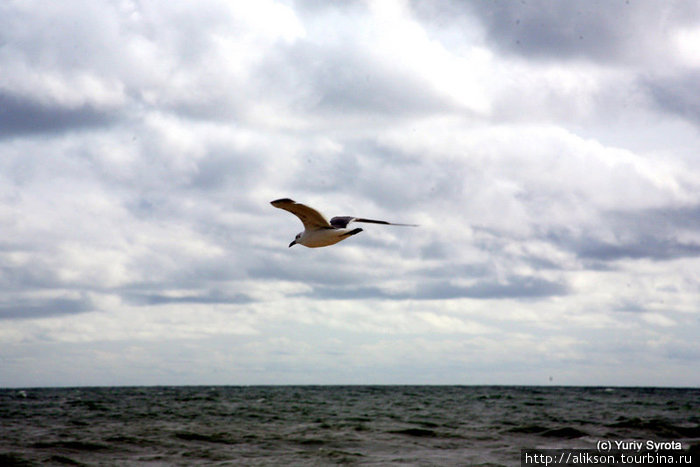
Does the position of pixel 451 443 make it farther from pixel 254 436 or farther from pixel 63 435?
pixel 63 435

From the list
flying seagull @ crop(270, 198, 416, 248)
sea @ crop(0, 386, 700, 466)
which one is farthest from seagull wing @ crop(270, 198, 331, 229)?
sea @ crop(0, 386, 700, 466)

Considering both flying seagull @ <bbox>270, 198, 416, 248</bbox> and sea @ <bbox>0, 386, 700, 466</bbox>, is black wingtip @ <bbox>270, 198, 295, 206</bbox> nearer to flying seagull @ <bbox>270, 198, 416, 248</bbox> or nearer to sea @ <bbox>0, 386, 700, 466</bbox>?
flying seagull @ <bbox>270, 198, 416, 248</bbox>

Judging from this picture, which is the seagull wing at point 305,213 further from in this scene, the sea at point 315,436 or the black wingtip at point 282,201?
the sea at point 315,436

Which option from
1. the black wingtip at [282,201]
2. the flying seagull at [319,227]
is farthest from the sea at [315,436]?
the black wingtip at [282,201]

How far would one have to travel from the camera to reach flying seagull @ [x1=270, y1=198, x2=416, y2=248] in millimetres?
15254

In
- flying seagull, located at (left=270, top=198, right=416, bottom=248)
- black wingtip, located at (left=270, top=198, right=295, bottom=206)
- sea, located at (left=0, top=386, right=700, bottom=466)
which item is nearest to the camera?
black wingtip, located at (left=270, top=198, right=295, bottom=206)

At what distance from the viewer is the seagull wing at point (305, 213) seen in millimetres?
14328

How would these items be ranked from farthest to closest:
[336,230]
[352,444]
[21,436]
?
[21,436], [352,444], [336,230]

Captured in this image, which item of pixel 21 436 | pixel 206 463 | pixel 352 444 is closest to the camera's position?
pixel 206 463

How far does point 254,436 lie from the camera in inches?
1176

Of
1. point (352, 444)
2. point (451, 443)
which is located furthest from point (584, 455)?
point (352, 444)

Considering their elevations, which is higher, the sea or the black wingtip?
the black wingtip

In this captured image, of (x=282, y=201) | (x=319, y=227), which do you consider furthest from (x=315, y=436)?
(x=282, y=201)

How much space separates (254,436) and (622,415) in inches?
891
